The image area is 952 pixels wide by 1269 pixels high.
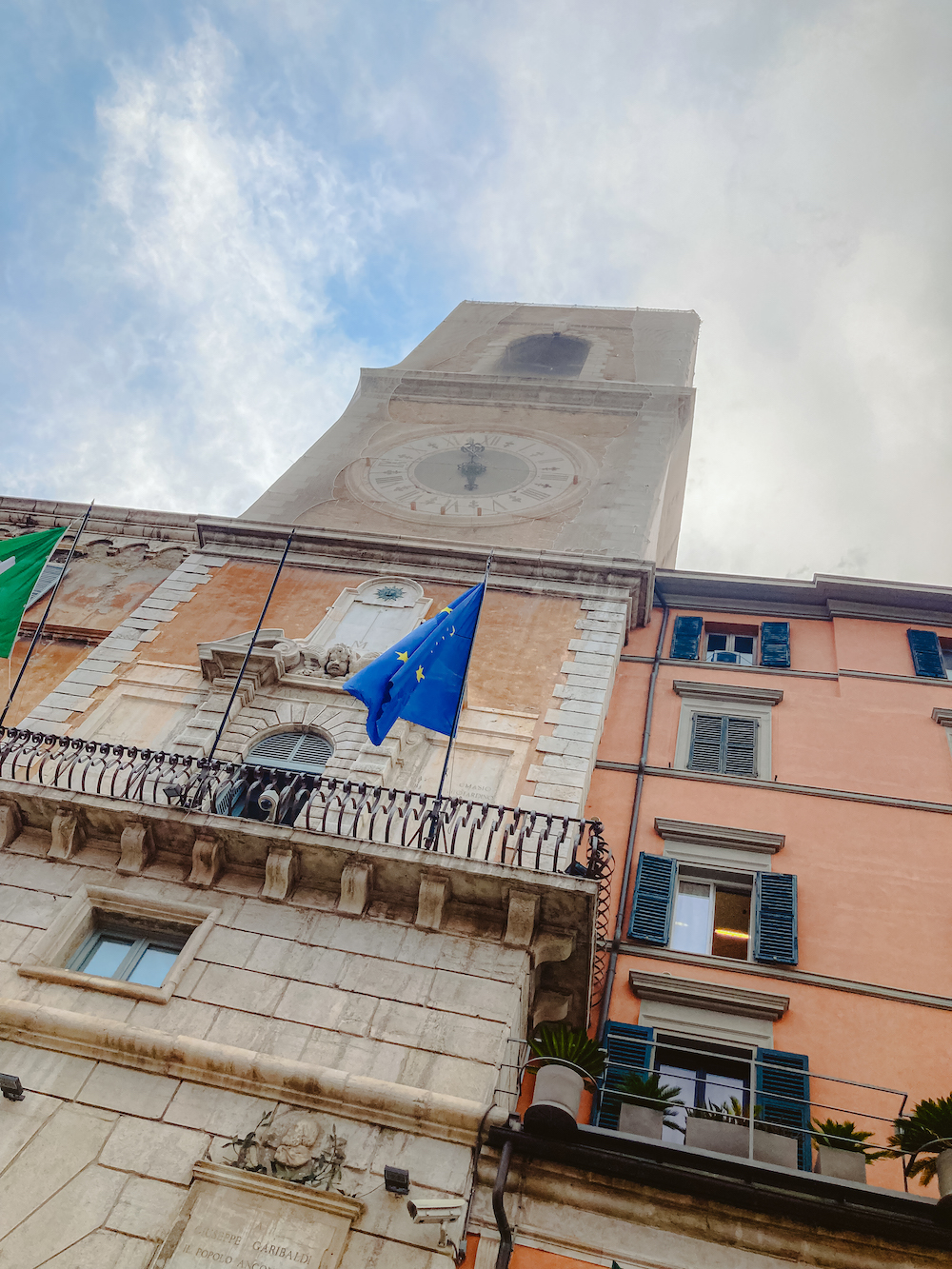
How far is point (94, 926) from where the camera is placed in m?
11.2

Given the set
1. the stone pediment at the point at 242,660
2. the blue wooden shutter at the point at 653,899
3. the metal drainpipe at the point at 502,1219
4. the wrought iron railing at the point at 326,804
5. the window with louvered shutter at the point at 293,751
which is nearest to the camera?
the metal drainpipe at the point at 502,1219

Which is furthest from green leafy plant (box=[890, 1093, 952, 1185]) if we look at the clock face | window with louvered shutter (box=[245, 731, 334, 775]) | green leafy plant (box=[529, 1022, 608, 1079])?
the clock face

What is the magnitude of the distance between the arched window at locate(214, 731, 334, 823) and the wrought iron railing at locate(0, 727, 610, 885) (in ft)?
0.09

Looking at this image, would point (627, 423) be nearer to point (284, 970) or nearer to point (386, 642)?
point (386, 642)

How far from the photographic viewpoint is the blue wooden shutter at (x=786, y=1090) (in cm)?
1035

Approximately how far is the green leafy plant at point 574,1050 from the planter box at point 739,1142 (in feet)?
3.44

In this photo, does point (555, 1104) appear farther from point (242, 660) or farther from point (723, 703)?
point (723, 703)

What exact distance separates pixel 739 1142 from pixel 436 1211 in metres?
2.96

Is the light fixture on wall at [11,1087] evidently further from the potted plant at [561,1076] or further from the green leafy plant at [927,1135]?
the green leafy plant at [927,1135]

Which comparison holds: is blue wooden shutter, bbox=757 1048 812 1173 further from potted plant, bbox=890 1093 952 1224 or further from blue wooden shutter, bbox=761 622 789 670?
blue wooden shutter, bbox=761 622 789 670

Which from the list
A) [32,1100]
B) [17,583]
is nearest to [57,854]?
[32,1100]

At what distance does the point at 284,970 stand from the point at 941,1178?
6.60 m

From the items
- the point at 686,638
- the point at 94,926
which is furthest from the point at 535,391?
the point at 94,926

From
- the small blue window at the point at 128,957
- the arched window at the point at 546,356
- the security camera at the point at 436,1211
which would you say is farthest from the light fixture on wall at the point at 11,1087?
the arched window at the point at 546,356
